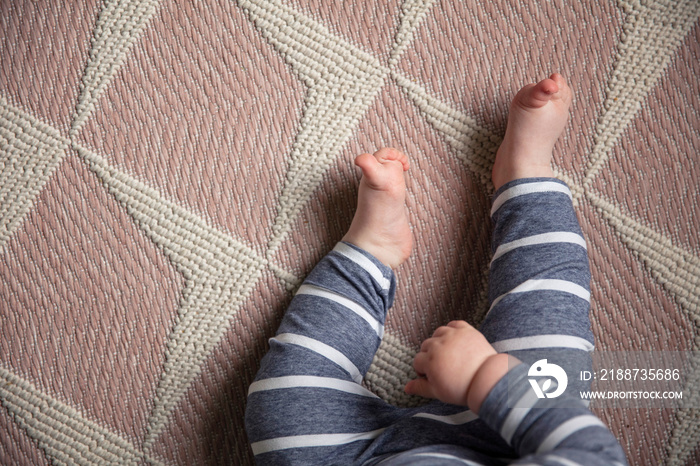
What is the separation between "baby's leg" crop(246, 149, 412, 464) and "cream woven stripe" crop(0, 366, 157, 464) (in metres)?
0.20

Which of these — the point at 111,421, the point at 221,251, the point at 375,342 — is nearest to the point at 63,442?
the point at 111,421

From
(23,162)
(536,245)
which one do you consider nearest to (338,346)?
(536,245)

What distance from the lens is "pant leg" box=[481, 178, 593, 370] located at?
54cm

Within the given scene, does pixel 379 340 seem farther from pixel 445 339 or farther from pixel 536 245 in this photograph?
pixel 536 245

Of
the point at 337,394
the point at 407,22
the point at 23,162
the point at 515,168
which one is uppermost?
the point at 407,22

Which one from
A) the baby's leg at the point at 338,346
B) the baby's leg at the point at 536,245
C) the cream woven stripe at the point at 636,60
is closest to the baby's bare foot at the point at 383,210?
the baby's leg at the point at 338,346

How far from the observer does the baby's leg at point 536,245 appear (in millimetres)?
550

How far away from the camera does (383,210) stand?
621mm

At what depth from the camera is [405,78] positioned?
26.0 inches

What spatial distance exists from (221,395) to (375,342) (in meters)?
0.21

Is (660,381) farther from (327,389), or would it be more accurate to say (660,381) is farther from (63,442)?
(63,442)

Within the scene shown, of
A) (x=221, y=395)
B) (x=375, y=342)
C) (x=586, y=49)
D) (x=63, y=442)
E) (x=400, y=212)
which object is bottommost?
(x=63, y=442)

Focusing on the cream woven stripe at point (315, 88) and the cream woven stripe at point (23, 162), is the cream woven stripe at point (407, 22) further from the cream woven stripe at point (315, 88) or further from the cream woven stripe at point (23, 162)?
the cream woven stripe at point (23, 162)

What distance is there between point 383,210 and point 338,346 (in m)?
0.17
